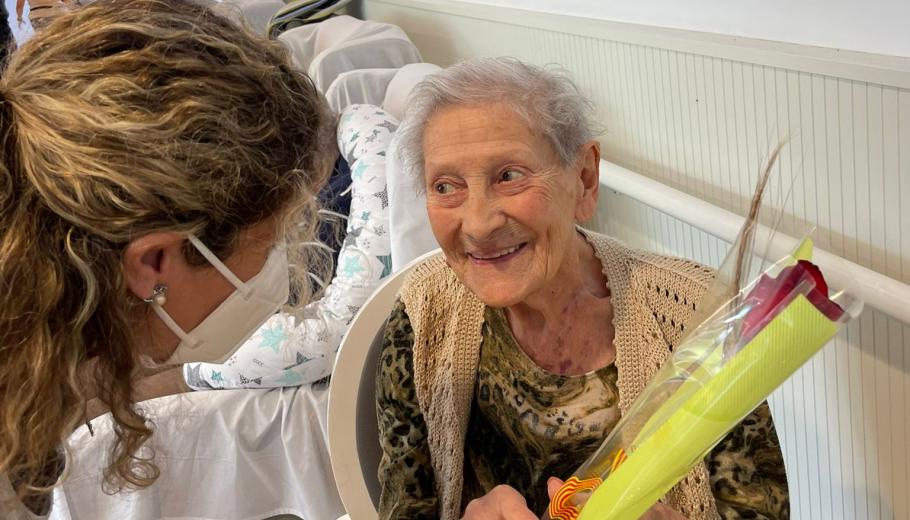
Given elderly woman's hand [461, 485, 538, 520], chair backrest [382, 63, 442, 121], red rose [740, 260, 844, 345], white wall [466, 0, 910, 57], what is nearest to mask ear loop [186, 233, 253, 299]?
elderly woman's hand [461, 485, 538, 520]

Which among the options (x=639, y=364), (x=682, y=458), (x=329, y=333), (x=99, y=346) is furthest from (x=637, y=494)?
(x=329, y=333)

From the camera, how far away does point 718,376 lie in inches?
26.4

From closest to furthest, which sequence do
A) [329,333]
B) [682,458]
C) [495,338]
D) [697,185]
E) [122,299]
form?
1. [682,458]
2. [122,299]
3. [495,338]
4. [697,185]
5. [329,333]

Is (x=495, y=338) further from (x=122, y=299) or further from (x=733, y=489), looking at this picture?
(x=122, y=299)

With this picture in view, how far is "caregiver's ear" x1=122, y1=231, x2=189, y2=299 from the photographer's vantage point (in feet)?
3.10

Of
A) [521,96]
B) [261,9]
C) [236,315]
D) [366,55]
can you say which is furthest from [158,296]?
[261,9]

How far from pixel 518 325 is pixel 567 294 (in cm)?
10

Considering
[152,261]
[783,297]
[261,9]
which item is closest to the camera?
[783,297]

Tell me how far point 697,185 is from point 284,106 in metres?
1.03

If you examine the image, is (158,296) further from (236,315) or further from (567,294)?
(567,294)

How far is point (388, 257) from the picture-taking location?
2.34 m

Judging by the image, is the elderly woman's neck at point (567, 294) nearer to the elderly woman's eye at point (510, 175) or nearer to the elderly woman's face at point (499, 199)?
the elderly woman's face at point (499, 199)

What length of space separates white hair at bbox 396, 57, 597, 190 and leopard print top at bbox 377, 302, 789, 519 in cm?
31

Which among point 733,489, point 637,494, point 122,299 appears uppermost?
point 122,299
